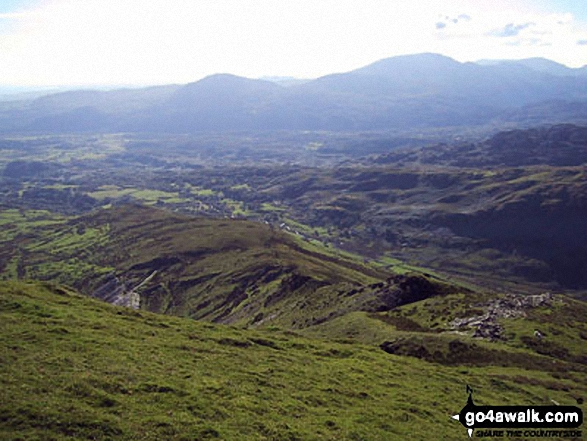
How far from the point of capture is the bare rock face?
75.4 metres

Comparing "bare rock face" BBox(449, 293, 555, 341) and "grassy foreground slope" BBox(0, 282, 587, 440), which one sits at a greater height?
"grassy foreground slope" BBox(0, 282, 587, 440)

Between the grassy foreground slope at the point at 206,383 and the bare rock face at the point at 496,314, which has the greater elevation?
the grassy foreground slope at the point at 206,383

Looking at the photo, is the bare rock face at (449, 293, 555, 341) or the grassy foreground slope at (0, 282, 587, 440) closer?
the grassy foreground slope at (0, 282, 587, 440)

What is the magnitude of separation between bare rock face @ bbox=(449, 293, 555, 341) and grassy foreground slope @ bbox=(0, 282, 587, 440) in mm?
14782

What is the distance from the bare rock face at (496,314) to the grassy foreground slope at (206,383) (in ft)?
48.5

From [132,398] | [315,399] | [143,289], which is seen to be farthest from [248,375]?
[143,289]

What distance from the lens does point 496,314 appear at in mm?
83562

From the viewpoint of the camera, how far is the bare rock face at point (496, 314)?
7544 cm

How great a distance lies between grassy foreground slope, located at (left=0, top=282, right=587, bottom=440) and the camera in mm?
32531

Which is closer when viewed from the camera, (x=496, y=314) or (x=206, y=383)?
(x=206, y=383)

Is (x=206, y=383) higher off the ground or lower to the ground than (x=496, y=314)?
higher

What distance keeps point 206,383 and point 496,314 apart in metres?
62.3

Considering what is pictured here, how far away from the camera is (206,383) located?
133 feet

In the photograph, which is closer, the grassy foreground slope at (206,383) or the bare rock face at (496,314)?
the grassy foreground slope at (206,383)
